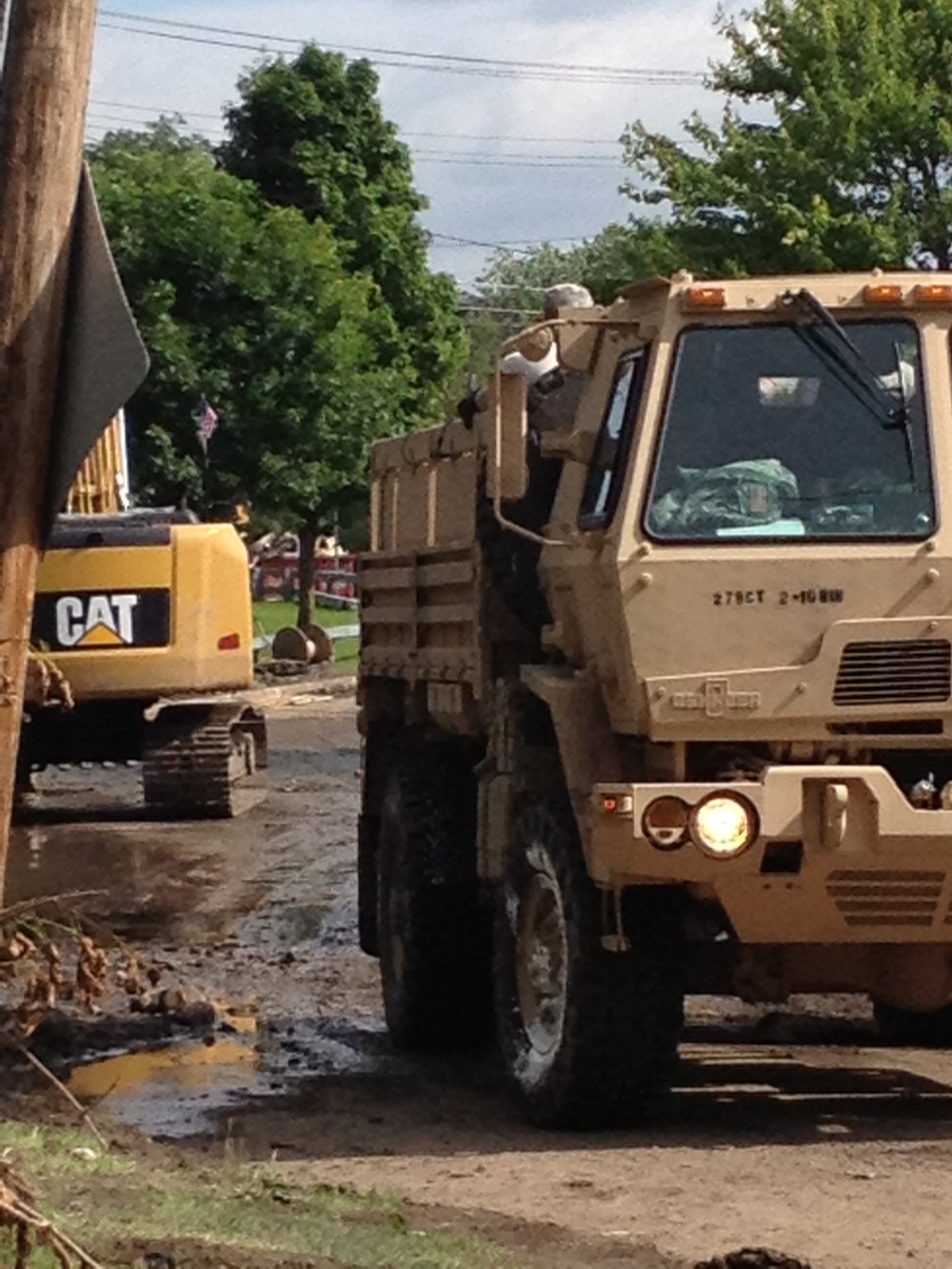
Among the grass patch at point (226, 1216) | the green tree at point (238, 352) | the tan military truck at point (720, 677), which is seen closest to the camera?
the grass patch at point (226, 1216)

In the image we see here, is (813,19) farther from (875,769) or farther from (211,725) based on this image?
(875,769)

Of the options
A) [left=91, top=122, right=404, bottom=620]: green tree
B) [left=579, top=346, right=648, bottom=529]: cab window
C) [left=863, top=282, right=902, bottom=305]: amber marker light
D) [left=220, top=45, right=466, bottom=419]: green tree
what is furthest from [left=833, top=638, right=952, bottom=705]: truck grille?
[left=220, top=45, right=466, bottom=419]: green tree

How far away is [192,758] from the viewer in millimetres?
21938

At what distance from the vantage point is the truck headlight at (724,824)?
29.5ft

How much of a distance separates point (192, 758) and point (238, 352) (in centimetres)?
2363

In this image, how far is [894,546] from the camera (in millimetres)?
9297

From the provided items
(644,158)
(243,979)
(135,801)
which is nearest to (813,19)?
(644,158)

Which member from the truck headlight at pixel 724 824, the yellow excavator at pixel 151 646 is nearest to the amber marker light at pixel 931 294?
the truck headlight at pixel 724 824

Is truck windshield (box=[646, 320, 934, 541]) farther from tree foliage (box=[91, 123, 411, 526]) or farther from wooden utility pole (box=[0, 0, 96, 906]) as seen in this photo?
tree foliage (box=[91, 123, 411, 526])

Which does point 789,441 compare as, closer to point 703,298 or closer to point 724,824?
point 703,298

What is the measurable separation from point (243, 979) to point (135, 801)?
1126cm

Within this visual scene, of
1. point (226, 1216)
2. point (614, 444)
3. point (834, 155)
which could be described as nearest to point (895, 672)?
point (614, 444)

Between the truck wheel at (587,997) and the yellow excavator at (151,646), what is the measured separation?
1062 cm

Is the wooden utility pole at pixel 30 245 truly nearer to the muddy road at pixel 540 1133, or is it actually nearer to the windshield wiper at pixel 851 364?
the muddy road at pixel 540 1133
